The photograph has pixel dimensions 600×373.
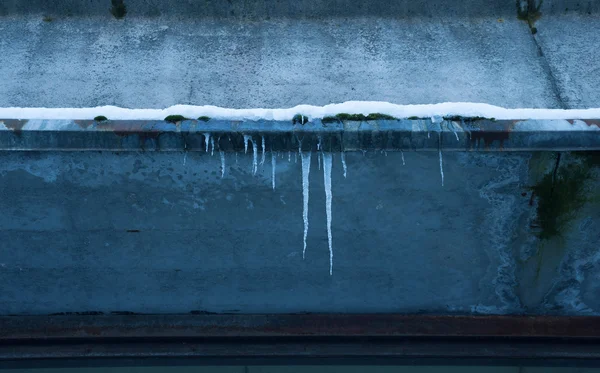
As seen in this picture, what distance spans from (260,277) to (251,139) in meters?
1.15

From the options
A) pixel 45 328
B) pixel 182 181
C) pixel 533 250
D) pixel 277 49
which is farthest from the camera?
pixel 277 49

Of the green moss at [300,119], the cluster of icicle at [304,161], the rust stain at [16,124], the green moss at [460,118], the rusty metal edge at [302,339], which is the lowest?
the rusty metal edge at [302,339]

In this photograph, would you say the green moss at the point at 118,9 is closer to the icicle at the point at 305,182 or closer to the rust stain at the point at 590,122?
the icicle at the point at 305,182

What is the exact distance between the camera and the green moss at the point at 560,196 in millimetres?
3150

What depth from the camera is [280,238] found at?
11.5 feet

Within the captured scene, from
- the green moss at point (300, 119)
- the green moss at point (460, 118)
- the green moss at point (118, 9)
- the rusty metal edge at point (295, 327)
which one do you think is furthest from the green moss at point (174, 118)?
the green moss at point (118, 9)

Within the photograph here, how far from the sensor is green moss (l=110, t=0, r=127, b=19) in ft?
15.5

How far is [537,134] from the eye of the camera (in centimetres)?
292

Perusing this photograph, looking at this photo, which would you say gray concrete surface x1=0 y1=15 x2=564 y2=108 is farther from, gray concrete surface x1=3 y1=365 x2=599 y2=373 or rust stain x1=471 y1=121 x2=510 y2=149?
gray concrete surface x1=3 y1=365 x2=599 y2=373

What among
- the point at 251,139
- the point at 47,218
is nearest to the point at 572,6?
the point at 251,139

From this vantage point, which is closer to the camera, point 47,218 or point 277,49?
point 47,218

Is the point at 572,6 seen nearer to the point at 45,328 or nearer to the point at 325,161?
the point at 325,161

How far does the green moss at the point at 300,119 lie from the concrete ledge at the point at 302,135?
3cm

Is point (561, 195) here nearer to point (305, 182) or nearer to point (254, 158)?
point (305, 182)
